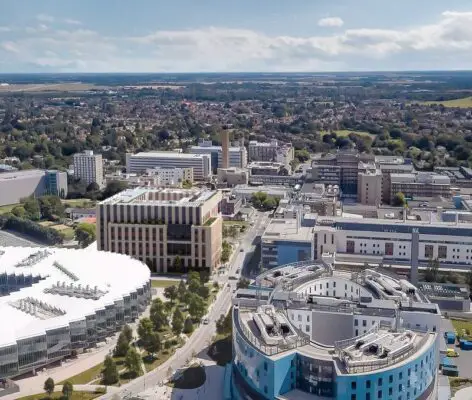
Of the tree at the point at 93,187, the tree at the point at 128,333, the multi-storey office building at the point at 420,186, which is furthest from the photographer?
the tree at the point at 93,187

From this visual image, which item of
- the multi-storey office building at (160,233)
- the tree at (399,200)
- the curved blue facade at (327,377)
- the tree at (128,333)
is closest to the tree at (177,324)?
the tree at (128,333)

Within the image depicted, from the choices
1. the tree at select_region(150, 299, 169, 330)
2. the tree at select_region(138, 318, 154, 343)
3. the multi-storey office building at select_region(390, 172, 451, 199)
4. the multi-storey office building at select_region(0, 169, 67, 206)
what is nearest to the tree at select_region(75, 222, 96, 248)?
the tree at select_region(150, 299, 169, 330)

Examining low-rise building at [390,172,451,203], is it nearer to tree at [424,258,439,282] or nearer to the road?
the road

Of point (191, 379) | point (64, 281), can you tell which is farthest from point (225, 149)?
point (191, 379)

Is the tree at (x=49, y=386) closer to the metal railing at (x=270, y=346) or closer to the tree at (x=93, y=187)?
the metal railing at (x=270, y=346)

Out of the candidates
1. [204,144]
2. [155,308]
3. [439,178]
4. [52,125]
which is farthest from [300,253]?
[52,125]

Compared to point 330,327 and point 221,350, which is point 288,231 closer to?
point 221,350
